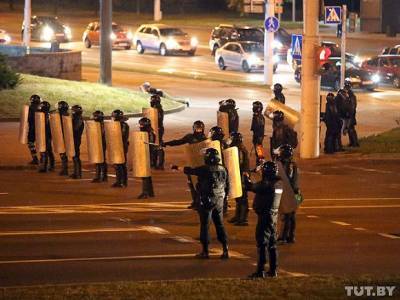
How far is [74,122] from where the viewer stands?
23.9 metres

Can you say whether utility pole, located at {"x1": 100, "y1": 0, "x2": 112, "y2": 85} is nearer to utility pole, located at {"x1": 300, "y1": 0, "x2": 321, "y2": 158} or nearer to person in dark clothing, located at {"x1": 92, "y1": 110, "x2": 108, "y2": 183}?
utility pole, located at {"x1": 300, "y1": 0, "x2": 321, "y2": 158}

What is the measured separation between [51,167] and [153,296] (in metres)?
13.8

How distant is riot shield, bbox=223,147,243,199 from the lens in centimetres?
1744

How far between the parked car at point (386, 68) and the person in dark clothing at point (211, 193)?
34.4m

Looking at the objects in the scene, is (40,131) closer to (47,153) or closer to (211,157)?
(47,153)

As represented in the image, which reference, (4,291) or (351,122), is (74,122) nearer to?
(351,122)

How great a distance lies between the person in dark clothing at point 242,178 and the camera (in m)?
17.9

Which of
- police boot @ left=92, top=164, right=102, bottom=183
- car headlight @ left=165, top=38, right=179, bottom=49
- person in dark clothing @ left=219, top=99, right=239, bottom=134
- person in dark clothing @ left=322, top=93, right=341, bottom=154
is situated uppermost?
car headlight @ left=165, top=38, right=179, bottom=49

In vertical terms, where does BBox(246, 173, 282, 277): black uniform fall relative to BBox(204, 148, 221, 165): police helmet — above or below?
below

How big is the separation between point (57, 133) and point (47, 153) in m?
0.85

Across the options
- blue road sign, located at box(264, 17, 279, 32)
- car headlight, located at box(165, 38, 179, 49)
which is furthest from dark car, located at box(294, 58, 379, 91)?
car headlight, located at box(165, 38, 179, 49)

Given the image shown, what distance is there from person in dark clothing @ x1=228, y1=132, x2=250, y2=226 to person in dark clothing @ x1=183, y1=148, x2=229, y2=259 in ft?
8.01

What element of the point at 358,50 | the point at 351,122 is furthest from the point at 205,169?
the point at 358,50

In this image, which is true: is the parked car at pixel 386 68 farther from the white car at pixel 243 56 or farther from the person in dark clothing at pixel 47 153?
the person in dark clothing at pixel 47 153
